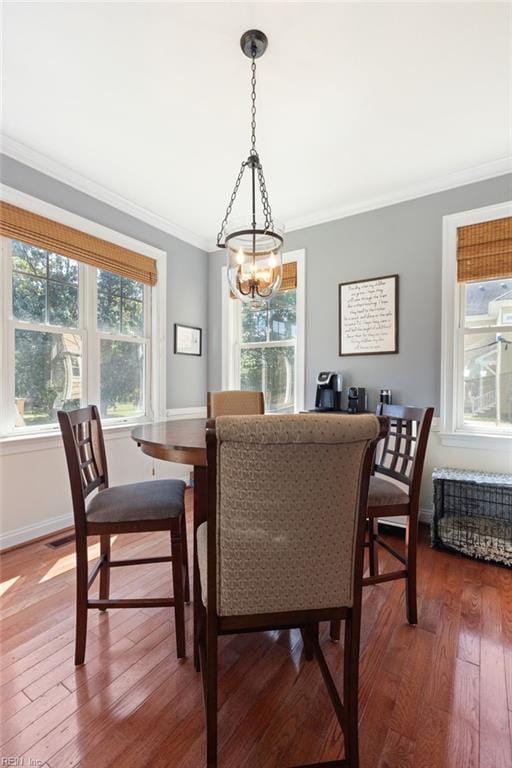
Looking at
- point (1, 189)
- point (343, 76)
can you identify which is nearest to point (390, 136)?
point (343, 76)

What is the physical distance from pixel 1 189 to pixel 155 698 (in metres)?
2.87

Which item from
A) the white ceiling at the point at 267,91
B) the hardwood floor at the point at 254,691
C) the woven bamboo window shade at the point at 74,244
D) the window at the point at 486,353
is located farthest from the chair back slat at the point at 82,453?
the window at the point at 486,353

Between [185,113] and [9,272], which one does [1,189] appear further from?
[185,113]

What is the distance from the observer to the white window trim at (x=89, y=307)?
2373mm

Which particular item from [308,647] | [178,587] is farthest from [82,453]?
[308,647]

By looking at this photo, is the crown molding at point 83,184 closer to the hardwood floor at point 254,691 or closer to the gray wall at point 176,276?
the gray wall at point 176,276

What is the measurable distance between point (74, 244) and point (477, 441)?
3349 millimetres

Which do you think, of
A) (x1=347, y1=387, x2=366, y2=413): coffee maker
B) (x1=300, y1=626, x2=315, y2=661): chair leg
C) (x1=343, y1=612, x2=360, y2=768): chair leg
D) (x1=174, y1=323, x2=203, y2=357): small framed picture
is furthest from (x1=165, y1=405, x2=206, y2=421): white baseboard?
(x1=343, y1=612, x2=360, y2=768): chair leg

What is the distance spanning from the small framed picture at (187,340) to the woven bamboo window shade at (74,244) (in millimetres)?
558

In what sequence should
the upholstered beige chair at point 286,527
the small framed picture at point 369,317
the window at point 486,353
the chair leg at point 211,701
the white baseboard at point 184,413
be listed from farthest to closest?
the white baseboard at point 184,413, the small framed picture at point 369,317, the window at point 486,353, the chair leg at point 211,701, the upholstered beige chair at point 286,527

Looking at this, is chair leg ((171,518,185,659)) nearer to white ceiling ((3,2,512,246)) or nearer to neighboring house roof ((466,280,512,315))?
white ceiling ((3,2,512,246))

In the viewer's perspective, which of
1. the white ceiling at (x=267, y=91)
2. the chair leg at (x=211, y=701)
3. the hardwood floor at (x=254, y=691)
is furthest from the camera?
the white ceiling at (x=267, y=91)

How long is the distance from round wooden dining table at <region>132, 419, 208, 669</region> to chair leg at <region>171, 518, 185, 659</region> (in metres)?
0.06

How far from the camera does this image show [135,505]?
4.94 ft
